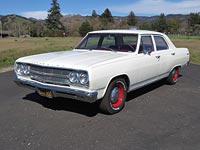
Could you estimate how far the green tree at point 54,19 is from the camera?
97062mm

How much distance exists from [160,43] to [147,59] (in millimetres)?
1217

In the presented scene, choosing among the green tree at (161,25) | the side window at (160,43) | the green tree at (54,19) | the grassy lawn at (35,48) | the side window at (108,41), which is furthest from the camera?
the green tree at (161,25)

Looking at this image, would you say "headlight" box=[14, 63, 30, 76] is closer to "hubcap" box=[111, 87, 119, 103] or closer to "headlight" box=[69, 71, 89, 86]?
"headlight" box=[69, 71, 89, 86]

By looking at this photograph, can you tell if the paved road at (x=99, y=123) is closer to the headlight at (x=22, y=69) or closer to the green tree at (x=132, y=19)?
the headlight at (x=22, y=69)

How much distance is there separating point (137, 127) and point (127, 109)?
97cm

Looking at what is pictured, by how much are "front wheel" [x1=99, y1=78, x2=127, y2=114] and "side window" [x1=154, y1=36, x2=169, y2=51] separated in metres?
1.85

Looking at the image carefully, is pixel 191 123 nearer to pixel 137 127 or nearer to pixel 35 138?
pixel 137 127

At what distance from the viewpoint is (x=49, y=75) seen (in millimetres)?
4828

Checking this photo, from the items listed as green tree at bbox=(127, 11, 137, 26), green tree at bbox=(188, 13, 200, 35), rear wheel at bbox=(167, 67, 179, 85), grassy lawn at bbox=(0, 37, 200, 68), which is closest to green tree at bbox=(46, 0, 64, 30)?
green tree at bbox=(127, 11, 137, 26)

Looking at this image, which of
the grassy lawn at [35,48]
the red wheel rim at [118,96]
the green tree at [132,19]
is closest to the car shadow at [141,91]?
the red wheel rim at [118,96]

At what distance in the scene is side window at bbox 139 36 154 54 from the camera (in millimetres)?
5909

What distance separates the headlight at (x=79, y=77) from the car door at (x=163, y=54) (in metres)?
2.54

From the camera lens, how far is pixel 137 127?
442 centimetres

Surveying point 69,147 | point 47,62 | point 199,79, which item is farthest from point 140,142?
point 199,79
